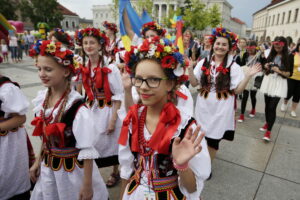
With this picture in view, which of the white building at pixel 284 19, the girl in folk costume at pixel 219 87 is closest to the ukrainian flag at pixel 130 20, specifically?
the girl in folk costume at pixel 219 87

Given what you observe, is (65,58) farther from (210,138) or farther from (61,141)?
(210,138)

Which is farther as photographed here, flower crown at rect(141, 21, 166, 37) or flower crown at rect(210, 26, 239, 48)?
flower crown at rect(141, 21, 166, 37)

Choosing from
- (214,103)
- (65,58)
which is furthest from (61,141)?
(214,103)

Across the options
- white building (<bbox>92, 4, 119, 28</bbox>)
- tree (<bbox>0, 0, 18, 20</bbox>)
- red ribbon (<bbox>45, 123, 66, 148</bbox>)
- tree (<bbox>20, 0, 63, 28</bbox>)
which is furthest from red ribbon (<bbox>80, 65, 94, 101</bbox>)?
white building (<bbox>92, 4, 119, 28</bbox>)

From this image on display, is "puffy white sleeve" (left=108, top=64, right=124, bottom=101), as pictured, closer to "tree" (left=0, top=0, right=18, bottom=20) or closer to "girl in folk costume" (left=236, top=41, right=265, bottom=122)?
"girl in folk costume" (left=236, top=41, right=265, bottom=122)

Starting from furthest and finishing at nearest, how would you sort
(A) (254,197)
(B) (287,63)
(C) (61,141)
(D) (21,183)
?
1. (B) (287,63)
2. (A) (254,197)
3. (D) (21,183)
4. (C) (61,141)

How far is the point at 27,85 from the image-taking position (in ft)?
26.9

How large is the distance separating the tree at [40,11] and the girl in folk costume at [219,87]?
153ft

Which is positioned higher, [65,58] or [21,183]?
[65,58]

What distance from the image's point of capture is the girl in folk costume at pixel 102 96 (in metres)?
2.88

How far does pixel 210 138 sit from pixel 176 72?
212 cm

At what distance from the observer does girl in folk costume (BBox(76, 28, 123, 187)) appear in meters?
2.88

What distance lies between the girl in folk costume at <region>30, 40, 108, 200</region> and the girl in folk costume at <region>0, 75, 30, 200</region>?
0.34 m

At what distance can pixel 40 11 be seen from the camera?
43375mm
